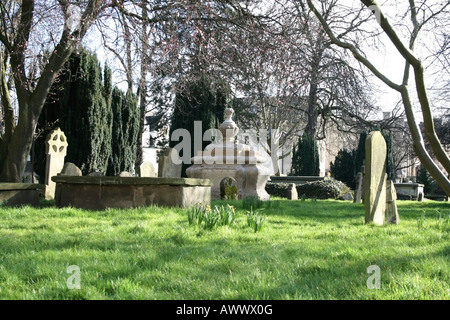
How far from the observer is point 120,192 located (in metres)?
7.14

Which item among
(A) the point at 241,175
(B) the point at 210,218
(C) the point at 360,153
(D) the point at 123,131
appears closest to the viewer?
(B) the point at 210,218

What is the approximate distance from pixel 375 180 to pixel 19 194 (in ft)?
19.1

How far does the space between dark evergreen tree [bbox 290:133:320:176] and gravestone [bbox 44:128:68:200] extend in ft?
48.8

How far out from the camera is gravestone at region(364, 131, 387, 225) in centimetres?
636

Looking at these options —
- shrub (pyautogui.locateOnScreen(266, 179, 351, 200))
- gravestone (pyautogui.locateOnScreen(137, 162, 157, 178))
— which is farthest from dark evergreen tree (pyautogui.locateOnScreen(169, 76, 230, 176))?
gravestone (pyautogui.locateOnScreen(137, 162, 157, 178))

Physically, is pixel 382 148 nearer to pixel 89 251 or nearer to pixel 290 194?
pixel 89 251

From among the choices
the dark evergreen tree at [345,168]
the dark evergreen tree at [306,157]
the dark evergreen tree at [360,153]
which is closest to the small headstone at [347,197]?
the dark evergreen tree at [306,157]

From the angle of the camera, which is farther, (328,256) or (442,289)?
(328,256)

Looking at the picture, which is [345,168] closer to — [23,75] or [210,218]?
[23,75]

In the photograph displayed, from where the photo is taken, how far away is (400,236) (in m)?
5.08

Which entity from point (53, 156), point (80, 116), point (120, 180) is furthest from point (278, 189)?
point (120, 180)

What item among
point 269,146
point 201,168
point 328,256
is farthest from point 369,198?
point 269,146
